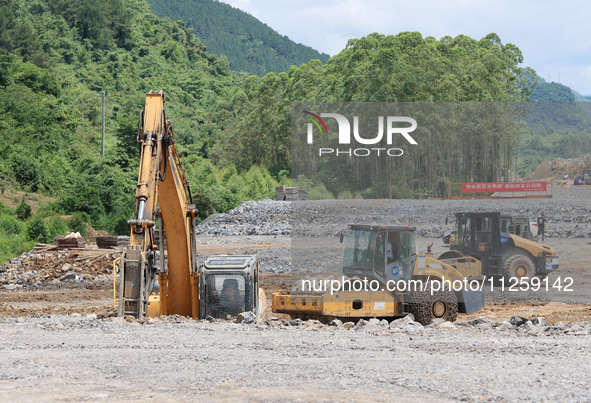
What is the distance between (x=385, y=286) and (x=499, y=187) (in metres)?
3.75

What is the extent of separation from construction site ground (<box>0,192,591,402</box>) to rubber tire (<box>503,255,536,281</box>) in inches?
44.6

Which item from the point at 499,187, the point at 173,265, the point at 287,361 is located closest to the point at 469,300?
the point at 499,187

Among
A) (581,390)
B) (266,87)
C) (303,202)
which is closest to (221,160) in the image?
(266,87)

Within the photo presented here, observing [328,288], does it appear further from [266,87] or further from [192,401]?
[266,87]

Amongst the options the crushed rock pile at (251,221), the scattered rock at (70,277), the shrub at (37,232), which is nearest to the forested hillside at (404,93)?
the crushed rock pile at (251,221)

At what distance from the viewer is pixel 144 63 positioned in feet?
313

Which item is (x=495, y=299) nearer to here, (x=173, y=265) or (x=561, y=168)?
(x=561, y=168)

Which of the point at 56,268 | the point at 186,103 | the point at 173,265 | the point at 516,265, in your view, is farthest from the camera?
the point at 186,103

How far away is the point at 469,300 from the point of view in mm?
15250

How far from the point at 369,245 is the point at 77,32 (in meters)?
90.6

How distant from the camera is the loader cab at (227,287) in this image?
13.5m

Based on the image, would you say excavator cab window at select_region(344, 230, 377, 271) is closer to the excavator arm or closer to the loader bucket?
the loader bucket

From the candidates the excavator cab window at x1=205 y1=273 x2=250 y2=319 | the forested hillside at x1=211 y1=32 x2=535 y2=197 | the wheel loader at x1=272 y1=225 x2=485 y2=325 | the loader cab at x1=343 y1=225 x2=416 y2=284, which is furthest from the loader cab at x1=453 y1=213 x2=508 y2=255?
the excavator cab window at x1=205 y1=273 x2=250 y2=319

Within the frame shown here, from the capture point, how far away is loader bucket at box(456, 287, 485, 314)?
15.1m
